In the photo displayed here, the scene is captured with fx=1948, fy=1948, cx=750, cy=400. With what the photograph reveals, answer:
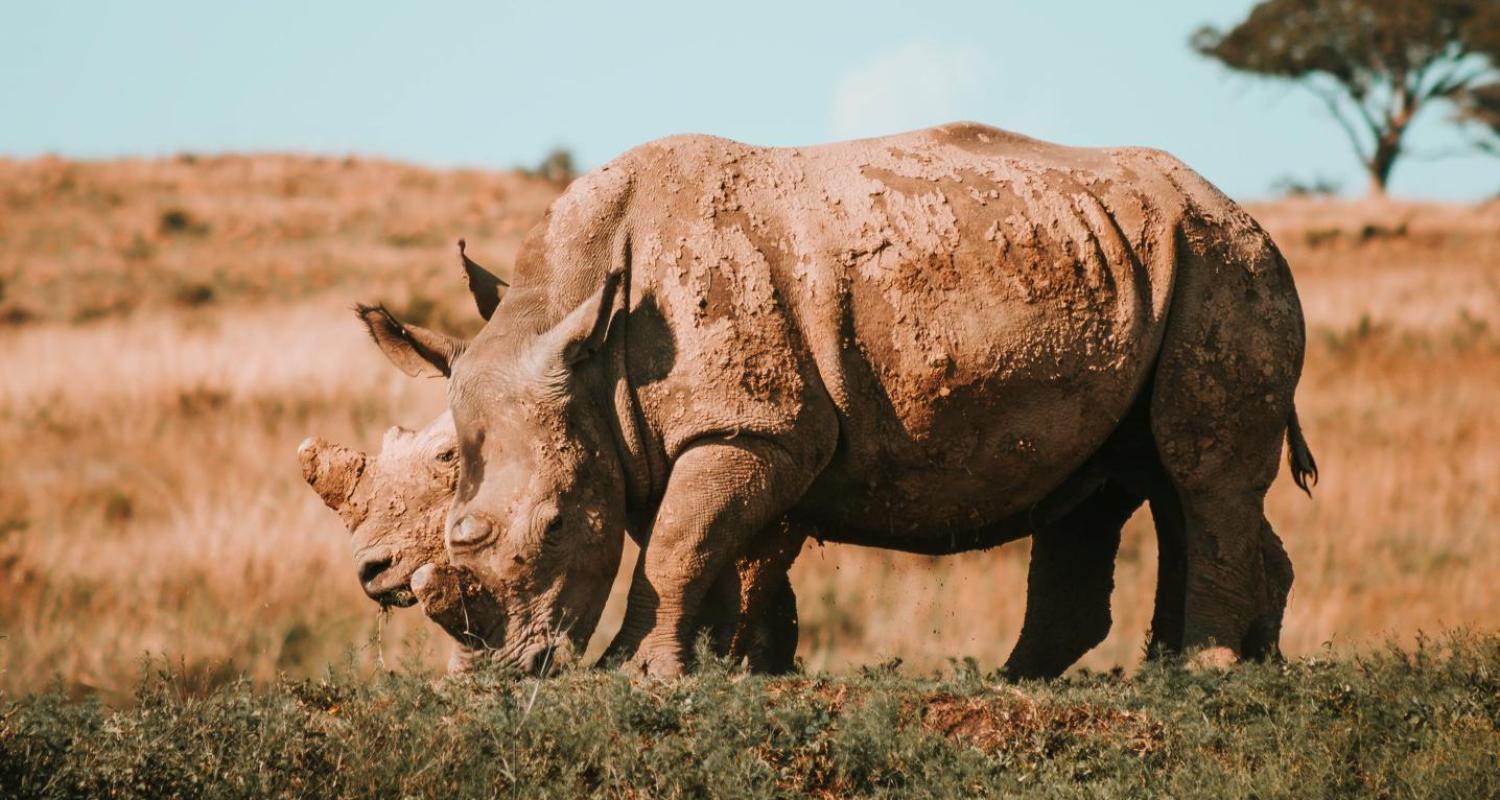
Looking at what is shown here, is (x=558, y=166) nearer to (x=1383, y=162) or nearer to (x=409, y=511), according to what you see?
(x=1383, y=162)

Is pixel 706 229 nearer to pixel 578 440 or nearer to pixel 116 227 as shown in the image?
pixel 578 440

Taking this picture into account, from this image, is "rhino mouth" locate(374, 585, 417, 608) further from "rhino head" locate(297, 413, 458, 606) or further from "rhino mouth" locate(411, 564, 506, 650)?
"rhino mouth" locate(411, 564, 506, 650)

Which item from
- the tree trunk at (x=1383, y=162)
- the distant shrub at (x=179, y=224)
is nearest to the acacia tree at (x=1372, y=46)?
the tree trunk at (x=1383, y=162)

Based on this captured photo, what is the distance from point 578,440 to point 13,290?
2791 cm

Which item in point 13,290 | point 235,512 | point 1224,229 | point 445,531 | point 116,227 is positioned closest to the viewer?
point 445,531

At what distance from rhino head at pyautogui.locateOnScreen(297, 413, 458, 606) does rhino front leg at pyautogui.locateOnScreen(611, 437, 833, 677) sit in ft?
3.18

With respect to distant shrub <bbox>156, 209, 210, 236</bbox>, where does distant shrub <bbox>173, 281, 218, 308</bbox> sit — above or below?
below

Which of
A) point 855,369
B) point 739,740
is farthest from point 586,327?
point 739,740

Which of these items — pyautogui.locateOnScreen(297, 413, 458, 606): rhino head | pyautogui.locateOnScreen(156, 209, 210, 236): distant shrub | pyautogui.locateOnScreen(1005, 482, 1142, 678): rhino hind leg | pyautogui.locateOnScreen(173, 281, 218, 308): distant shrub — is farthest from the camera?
pyautogui.locateOnScreen(156, 209, 210, 236): distant shrub

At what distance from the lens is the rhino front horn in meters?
8.44

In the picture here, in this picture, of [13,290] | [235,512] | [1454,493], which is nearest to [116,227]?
[13,290]

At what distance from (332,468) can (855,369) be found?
2337 mm

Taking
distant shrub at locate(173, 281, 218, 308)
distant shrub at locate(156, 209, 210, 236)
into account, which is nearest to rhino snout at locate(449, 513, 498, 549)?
distant shrub at locate(173, 281, 218, 308)

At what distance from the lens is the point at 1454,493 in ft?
71.7
